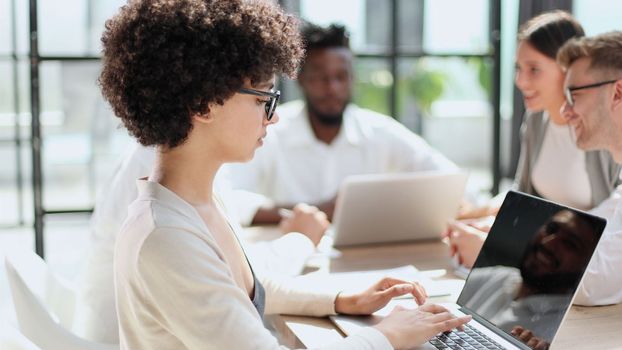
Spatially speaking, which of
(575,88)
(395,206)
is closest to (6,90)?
(395,206)

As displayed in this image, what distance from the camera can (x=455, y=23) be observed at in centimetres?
516

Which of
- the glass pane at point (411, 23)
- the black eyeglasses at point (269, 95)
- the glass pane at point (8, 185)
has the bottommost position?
the glass pane at point (8, 185)

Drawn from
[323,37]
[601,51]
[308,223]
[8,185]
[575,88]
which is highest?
[323,37]

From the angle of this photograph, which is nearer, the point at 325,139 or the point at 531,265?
the point at 531,265

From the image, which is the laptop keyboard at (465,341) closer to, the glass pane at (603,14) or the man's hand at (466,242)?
the man's hand at (466,242)

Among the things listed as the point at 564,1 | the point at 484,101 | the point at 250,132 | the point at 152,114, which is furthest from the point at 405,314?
the point at 484,101

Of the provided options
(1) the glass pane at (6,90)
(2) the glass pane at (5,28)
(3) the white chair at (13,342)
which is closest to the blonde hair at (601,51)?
(3) the white chair at (13,342)

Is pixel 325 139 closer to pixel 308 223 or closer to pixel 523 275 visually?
pixel 308 223

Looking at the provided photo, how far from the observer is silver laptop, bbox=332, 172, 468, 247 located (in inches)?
92.7

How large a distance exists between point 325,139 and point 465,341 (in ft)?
7.54

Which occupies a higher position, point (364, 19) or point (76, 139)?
point (364, 19)

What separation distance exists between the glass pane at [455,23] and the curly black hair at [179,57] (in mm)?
3944

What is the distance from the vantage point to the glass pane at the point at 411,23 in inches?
199

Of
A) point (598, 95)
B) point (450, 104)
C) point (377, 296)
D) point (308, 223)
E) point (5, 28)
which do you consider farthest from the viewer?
point (450, 104)
